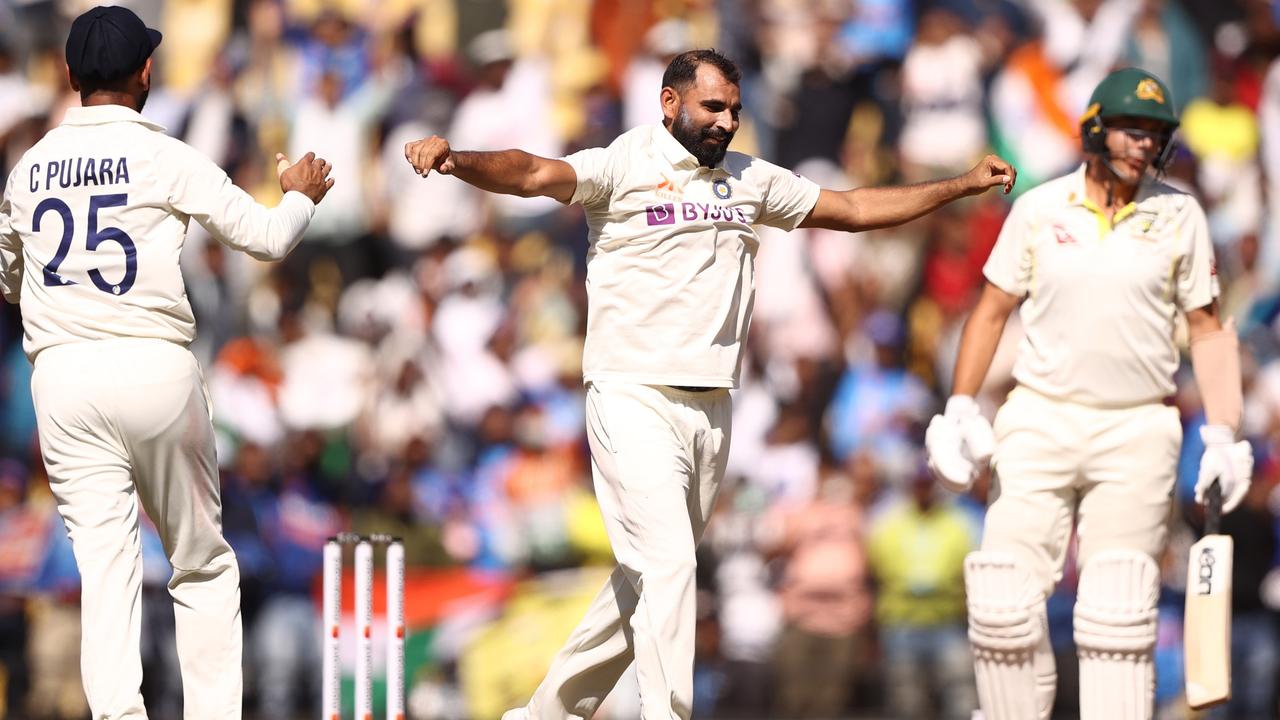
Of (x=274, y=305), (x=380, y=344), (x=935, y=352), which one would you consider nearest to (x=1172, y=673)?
(x=935, y=352)

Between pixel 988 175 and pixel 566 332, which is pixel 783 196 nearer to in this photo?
pixel 988 175

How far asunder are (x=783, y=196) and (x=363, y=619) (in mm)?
2146

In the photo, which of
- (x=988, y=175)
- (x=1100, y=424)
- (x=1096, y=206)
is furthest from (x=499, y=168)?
(x=1100, y=424)

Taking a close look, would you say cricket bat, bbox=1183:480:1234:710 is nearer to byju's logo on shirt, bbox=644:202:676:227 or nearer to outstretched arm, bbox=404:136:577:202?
byju's logo on shirt, bbox=644:202:676:227

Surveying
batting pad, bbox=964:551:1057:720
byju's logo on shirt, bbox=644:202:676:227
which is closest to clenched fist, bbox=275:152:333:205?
byju's logo on shirt, bbox=644:202:676:227

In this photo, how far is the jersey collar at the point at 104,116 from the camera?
6250mm

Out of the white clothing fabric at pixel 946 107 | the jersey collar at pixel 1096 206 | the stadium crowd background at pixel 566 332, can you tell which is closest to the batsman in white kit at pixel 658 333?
the jersey collar at pixel 1096 206

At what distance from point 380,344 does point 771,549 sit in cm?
284

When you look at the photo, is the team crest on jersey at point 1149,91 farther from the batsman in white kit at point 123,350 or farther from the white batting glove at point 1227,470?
the batsman in white kit at point 123,350

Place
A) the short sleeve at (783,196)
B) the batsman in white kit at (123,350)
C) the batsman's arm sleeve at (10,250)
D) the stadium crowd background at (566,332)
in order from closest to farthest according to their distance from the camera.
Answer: the batsman in white kit at (123,350), the batsman's arm sleeve at (10,250), the short sleeve at (783,196), the stadium crowd background at (566,332)

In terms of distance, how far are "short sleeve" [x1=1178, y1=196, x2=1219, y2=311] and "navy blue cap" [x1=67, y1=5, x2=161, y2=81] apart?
146 inches

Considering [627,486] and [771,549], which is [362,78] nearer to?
[771,549]

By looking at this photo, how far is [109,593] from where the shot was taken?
607 cm

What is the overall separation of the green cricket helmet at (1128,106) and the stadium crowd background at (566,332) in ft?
14.1
